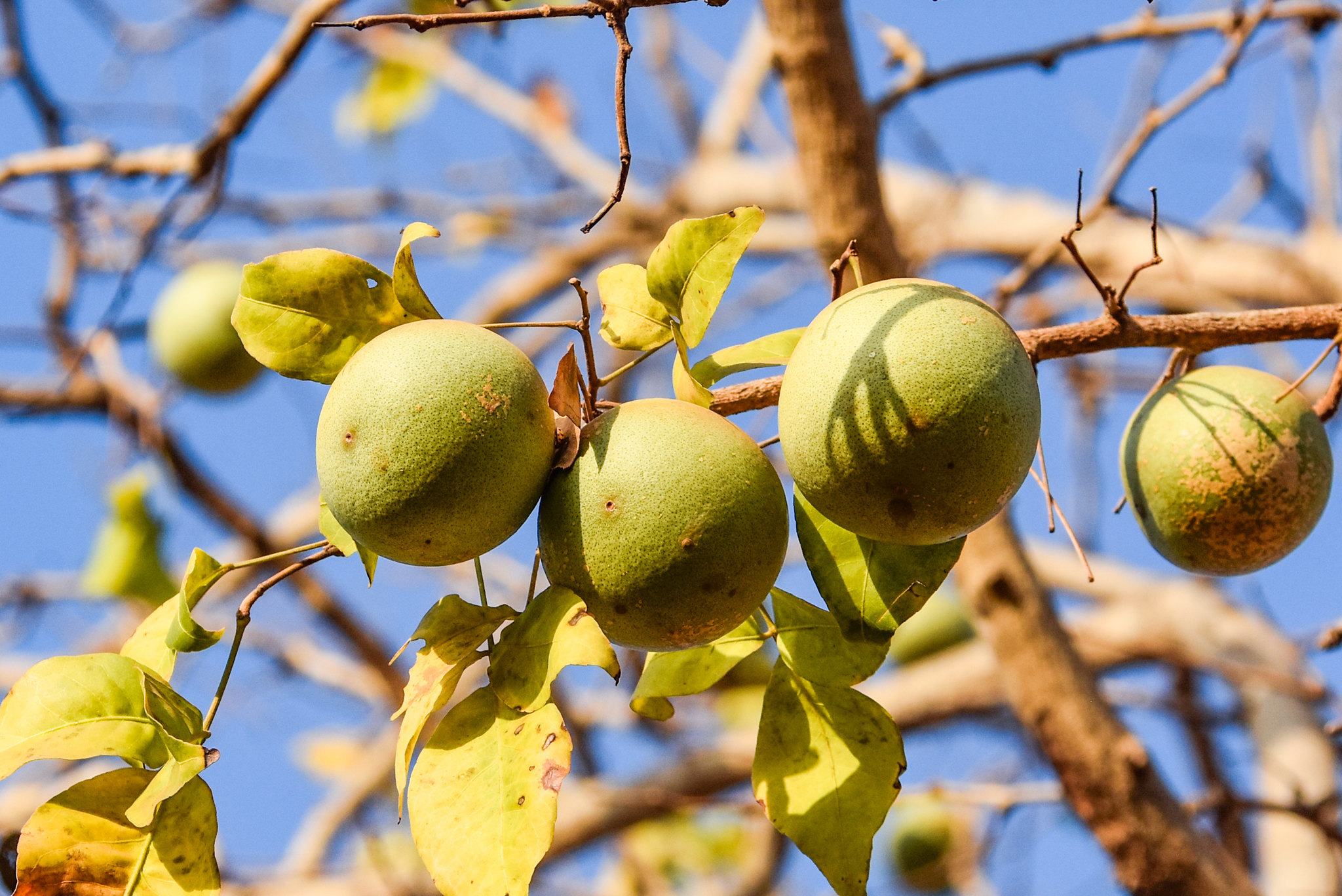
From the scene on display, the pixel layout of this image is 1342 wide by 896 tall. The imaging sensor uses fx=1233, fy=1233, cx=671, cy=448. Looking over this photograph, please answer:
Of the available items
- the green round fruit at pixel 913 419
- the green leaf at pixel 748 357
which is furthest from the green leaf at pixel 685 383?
the green round fruit at pixel 913 419

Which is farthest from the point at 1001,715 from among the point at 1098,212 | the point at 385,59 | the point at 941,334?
the point at 385,59

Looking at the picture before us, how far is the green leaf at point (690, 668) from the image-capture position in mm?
1580

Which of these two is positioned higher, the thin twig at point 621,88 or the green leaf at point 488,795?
the thin twig at point 621,88

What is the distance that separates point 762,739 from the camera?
1.48m

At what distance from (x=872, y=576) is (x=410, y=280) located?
2.13 ft

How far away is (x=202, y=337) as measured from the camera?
13.5 ft

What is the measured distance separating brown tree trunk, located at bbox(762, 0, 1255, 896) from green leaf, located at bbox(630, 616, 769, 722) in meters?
1.15

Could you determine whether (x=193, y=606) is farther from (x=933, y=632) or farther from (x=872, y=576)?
(x=933, y=632)

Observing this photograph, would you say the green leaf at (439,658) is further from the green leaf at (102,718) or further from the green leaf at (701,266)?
the green leaf at (701,266)

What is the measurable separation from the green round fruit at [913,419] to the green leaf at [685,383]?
0.47 ft

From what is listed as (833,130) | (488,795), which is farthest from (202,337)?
(488,795)

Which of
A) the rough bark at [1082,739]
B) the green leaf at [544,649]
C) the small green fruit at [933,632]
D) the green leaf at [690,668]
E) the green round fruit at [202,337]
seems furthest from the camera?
the small green fruit at [933,632]

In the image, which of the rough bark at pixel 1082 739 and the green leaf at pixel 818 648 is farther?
the rough bark at pixel 1082 739

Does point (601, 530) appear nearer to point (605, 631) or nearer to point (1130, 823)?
point (605, 631)
